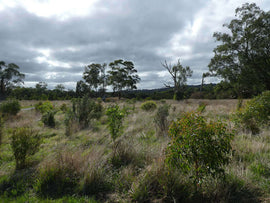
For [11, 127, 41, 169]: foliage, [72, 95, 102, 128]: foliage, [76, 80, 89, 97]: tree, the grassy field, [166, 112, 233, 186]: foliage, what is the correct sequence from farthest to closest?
1. [76, 80, 89, 97]: tree
2. [72, 95, 102, 128]: foliage
3. [11, 127, 41, 169]: foliage
4. the grassy field
5. [166, 112, 233, 186]: foliage

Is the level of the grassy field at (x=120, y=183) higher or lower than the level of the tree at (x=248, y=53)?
lower

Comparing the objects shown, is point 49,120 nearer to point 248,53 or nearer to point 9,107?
point 9,107

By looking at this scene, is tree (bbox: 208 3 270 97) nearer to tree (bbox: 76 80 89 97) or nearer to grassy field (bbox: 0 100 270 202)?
→ grassy field (bbox: 0 100 270 202)

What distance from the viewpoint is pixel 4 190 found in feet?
9.34

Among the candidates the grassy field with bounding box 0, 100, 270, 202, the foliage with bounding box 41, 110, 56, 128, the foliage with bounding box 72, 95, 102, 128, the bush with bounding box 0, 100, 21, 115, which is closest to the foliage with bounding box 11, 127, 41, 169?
the grassy field with bounding box 0, 100, 270, 202

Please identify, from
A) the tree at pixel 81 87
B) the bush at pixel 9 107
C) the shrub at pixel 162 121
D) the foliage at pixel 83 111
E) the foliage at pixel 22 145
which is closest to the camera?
the foliage at pixel 22 145

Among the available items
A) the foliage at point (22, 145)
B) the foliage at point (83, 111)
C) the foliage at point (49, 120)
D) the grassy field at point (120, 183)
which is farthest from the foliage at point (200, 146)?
the foliage at point (49, 120)

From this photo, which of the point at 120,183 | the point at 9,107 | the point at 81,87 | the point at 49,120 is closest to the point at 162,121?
the point at 120,183

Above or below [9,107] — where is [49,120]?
below

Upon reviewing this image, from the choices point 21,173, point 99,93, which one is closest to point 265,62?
point 21,173

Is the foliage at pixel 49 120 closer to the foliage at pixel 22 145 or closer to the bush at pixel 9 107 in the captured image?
the bush at pixel 9 107

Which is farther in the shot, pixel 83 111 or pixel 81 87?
pixel 81 87

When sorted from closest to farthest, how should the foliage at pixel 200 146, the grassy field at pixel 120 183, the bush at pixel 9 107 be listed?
the foliage at pixel 200 146
the grassy field at pixel 120 183
the bush at pixel 9 107

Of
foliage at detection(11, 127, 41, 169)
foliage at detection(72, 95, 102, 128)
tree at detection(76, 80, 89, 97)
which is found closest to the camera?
foliage at detection(11, 127, 41, 169)
